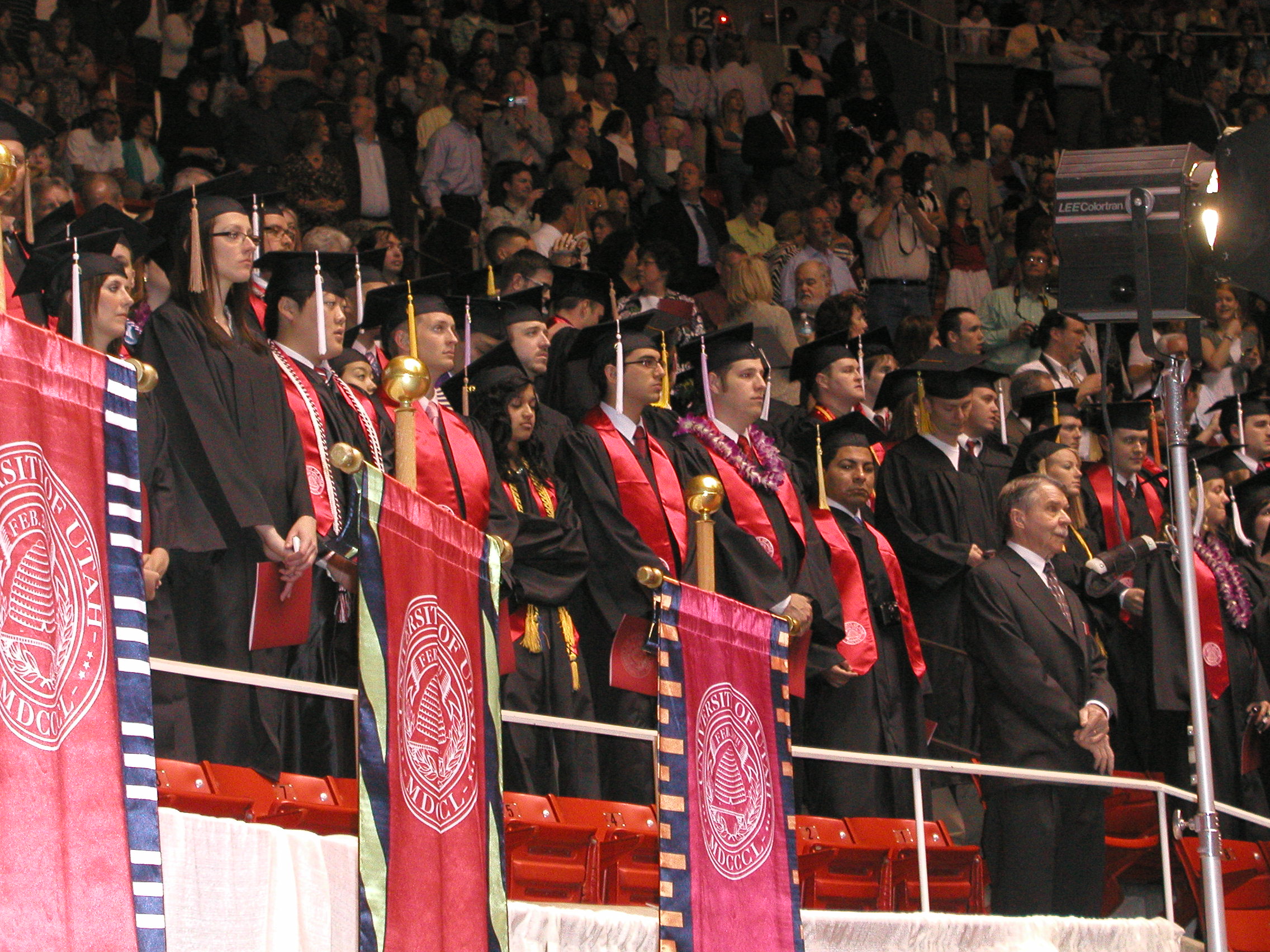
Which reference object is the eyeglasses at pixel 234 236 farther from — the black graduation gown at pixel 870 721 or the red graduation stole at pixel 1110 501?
the red graduation stole at pixel 1110 501

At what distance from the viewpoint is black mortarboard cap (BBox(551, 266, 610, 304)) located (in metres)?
7.79

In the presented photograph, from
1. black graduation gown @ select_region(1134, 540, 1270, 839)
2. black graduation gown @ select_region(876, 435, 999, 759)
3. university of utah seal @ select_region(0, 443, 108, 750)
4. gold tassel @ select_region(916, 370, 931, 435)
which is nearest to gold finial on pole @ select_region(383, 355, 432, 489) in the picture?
university of utah seal @ select_region(0, 443, 108, 750)

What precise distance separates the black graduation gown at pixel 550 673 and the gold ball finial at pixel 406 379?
4.79 feet

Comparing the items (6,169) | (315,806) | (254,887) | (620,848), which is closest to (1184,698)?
(620,848)

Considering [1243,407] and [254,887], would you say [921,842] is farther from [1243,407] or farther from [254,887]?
[1243,407]

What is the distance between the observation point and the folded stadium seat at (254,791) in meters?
4.34

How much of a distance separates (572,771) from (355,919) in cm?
160

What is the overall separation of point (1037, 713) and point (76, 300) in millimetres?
3687

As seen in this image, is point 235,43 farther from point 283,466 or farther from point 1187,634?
point 1187,634

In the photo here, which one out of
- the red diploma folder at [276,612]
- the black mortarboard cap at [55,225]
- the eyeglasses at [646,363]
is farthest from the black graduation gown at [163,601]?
the eyeglasses at [646,363]

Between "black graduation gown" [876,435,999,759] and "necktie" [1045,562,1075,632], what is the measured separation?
48 centimetres

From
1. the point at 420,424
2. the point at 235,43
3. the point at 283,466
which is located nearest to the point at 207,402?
the point at 283,466

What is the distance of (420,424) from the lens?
18.7 feet

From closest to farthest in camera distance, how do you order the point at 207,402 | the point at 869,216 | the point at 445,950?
the point at 445,950
the point at 207,402
the point at 869,216
